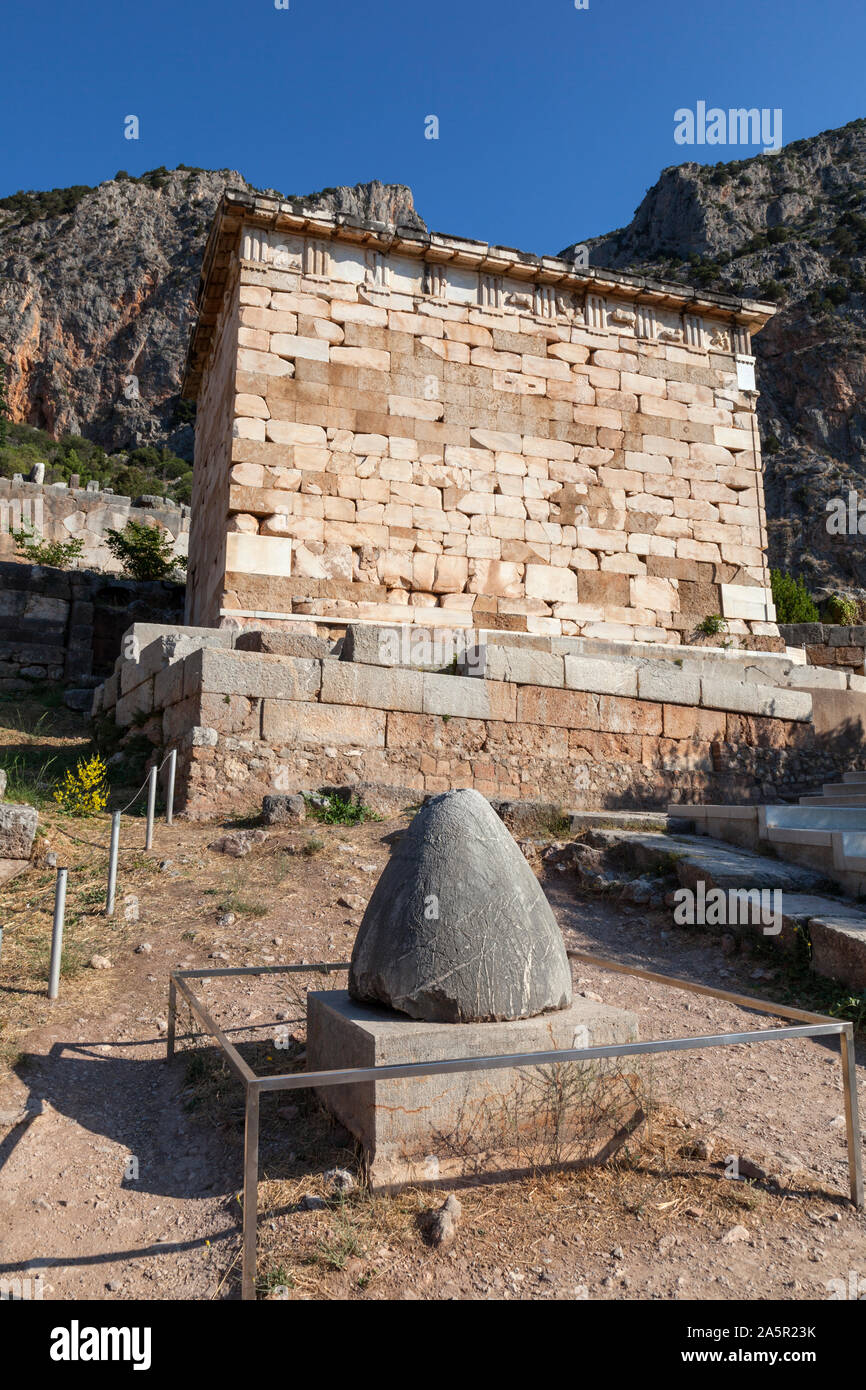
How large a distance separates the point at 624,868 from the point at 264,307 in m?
7.94

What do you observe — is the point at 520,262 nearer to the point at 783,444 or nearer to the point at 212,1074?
the point at 212,1074

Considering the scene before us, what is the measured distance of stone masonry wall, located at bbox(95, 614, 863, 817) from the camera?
7.54m

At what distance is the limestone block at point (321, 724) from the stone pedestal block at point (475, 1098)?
4566mm

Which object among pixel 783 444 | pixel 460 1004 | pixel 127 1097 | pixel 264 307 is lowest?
pixel 127 1097

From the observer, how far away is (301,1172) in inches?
114

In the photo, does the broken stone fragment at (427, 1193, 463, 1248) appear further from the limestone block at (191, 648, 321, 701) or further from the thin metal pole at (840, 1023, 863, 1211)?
the limestone block at (191, 648, 321, 701)

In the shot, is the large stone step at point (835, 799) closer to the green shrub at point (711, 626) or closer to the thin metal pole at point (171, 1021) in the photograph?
the green shrub at point (711, 626)

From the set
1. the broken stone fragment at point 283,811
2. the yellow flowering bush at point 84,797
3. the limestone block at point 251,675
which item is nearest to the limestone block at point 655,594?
the limestone block at point 251,675

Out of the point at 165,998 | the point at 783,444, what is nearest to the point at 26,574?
the point at 165,998

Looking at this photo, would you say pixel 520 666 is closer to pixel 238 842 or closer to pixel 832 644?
pixel 238 842

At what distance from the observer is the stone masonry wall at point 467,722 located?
24.7 feet

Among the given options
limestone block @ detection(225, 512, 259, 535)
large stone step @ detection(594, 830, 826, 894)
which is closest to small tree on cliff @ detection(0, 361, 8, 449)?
limestone block @ detection(225, 512, 259, 535)
